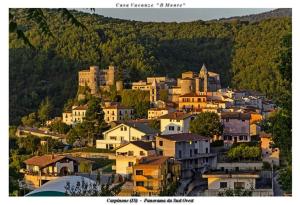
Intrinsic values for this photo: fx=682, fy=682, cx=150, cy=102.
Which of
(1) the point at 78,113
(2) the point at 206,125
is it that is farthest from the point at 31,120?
(2) the point at 206,125

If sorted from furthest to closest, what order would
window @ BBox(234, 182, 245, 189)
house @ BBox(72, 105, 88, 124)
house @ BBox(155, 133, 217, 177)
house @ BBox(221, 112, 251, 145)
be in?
house @ BBox(72, 105, 88, 124), house @ BBox(221, 112, 251, 145), house @ BBox(155, 133, 217, 177), window @ BBox(234, 182, 245, 189)

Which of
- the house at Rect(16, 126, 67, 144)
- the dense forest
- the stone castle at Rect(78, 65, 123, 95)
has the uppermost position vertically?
the dense forest

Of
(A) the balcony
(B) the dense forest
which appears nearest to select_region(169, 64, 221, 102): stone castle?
(B) the dense forest

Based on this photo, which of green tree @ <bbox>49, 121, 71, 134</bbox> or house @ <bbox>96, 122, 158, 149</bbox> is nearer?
house @ <bbox>96, 122, 158, 149</bbox>

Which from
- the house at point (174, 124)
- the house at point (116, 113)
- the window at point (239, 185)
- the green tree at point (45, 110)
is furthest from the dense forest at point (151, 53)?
the window at point (239, 185)

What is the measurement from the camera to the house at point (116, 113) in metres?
11.0

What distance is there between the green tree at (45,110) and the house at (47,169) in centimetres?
380

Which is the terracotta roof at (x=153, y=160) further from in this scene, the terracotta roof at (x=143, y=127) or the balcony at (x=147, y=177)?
the terracotta roof at (x=143, y=127)

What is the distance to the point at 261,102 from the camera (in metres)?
12.2

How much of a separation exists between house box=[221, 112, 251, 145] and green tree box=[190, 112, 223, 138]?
0.18 metres

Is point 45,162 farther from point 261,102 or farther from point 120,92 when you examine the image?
point 120,92

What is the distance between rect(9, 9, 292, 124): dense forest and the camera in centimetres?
1331

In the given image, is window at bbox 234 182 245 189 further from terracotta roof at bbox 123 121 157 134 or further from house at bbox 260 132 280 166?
terracotta roof at bbox 123 121 157 134

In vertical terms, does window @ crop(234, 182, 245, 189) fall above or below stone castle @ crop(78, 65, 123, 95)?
below
